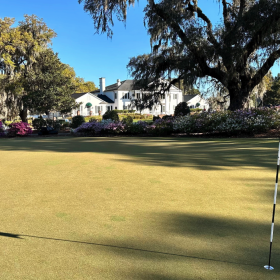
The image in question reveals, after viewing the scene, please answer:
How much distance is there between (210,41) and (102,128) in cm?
808

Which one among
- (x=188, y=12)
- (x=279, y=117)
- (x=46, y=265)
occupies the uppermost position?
(x=188, y=12)

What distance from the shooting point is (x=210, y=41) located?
1512cm

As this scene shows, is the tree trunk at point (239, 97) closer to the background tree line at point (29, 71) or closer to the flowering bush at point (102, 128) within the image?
the flowering bush at point (102, 128)

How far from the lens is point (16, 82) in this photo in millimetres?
25281

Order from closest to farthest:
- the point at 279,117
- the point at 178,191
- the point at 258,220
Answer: the point at 258,220, the point at 178,191, the point at 279,117

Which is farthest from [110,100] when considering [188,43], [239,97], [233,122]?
[233,122]

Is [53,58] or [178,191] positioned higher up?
[53,58]

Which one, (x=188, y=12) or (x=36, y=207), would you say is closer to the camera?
(x=36, y=207)

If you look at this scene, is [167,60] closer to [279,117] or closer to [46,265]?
[279,117]

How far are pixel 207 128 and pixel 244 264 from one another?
40.7 ft

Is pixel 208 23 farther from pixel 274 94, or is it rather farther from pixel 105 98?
pixel 105 98

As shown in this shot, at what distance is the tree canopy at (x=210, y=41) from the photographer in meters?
13.5

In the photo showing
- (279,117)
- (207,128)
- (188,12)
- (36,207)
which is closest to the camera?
(36,207)

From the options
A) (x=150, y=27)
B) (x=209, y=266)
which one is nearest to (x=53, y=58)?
(x=150, y=27)
